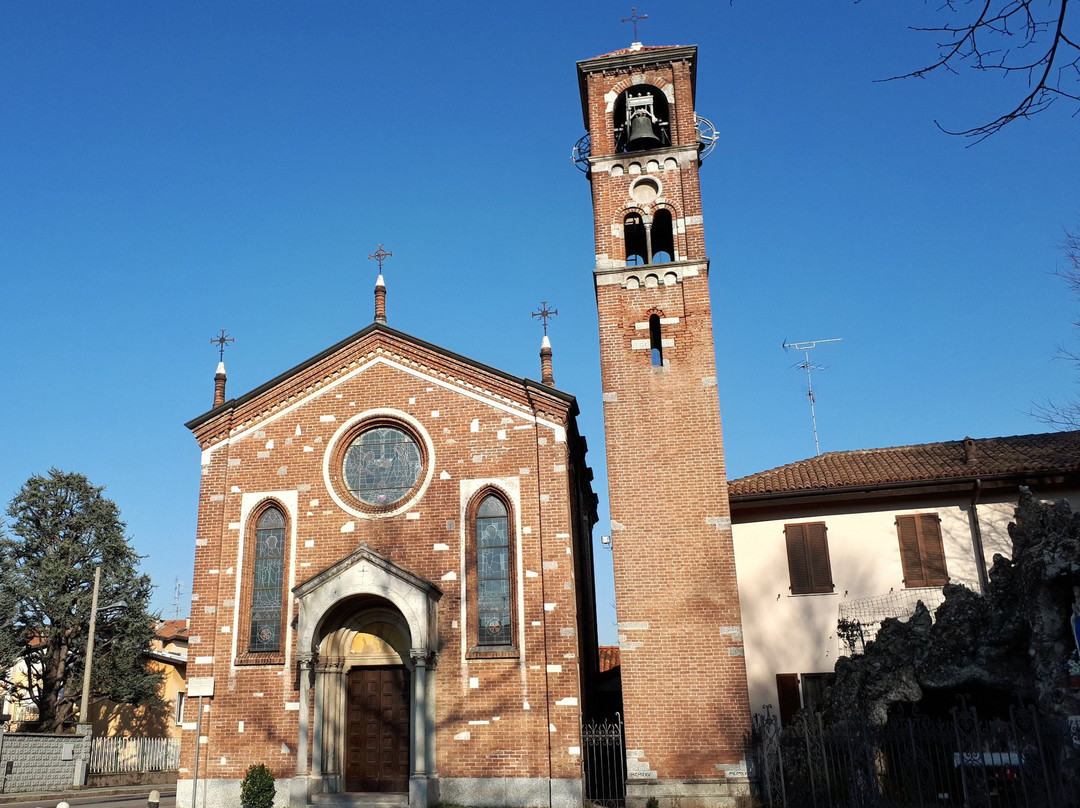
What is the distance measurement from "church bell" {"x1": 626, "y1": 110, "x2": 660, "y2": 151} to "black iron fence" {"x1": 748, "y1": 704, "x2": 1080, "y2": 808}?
1312 cm

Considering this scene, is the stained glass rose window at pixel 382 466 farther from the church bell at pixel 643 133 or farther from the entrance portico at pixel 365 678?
the church bell at pixel 643 133

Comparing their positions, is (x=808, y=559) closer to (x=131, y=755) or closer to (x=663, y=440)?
(x=663, y=440)

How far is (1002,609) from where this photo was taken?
14938 mm

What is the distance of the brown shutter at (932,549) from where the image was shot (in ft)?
61.2

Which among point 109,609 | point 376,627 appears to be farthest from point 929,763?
point 109,609

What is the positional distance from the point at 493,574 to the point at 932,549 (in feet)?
30.6

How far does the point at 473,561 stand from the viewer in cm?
1867

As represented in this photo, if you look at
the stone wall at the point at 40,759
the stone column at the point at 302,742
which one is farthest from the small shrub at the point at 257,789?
the stone wall at the point at 40,759

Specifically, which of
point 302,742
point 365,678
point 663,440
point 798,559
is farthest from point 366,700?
point 798,559

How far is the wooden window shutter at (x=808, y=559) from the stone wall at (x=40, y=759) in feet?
66.1

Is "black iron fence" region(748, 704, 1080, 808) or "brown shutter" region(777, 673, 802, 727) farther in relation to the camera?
"brown shutter" region(777, 673, 802, 727)

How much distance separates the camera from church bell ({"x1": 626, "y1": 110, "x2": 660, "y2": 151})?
21.1m

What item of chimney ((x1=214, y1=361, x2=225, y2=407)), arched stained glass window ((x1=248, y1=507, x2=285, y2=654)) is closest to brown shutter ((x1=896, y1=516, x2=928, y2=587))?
arched stained glass window ((x1=248, y1=507, x2=285, y2=654))

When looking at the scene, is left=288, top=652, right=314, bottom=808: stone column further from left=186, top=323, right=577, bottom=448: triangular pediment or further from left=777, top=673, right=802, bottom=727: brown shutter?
left=777, top=673, right=802, bottom=727: brown shutter
